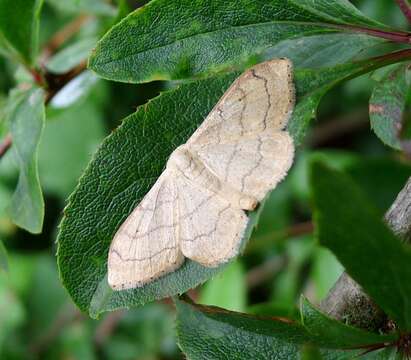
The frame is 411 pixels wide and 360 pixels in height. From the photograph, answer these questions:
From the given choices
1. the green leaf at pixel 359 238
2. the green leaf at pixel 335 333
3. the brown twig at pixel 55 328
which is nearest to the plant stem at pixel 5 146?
the green leaf at pixel 335 333

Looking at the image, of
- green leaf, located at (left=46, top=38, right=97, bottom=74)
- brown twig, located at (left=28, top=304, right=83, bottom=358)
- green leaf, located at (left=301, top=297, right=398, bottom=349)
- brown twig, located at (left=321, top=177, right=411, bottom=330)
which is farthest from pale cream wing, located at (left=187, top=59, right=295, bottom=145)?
brown twig, located at (left=28, top=304, right=83, bottom=358)

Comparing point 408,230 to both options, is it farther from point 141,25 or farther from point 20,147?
point 20,147

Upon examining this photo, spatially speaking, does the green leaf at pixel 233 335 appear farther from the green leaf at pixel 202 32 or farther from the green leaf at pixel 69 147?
the green leaf at pixel 69 147

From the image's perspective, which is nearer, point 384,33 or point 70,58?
point 384,33

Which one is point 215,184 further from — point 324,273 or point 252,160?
point 324,273

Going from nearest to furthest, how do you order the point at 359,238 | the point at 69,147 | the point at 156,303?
the point at 359,238 < the point at 156,303 < the point at 69,147

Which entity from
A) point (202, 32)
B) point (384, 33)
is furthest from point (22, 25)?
point (384, 33)
